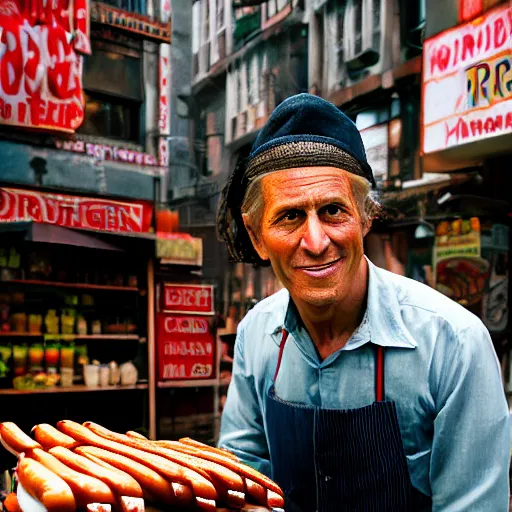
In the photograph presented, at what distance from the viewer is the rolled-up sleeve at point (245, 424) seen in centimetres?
209

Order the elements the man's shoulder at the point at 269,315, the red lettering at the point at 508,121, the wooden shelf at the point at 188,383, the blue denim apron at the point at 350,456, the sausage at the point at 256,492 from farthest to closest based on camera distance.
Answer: the wooden shelf at the point at 188,383, the red lettering at the point at 508,121, the man's shoulder at the point at 269,315, the blue denim apron at the point at 350,456, the sausage at the point at 256,492

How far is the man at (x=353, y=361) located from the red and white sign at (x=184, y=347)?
6.55ft

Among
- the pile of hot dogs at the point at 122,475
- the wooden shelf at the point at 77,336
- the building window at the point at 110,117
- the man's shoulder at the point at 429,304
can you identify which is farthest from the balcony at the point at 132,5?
the pile of hot dogs at the point at 122,475

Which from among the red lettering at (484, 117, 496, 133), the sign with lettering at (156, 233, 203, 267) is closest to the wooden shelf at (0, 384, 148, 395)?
the sign with lettering at (156, 233, 203, 267)

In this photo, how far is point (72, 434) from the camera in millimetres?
1587

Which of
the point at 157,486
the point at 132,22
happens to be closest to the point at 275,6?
the point at 132,22

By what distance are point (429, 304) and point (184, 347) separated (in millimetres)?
2339

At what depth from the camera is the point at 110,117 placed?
3801 millimetres

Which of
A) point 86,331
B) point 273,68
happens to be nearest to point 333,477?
point 86,331

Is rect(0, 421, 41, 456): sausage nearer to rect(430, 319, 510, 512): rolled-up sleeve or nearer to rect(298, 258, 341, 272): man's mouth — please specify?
rect(298, 258, 341, 272): man's mouth

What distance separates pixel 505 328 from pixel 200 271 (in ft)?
5.72

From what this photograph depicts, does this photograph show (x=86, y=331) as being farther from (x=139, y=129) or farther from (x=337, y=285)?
(x=337, y=285)

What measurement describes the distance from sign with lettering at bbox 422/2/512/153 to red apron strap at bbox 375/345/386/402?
146 centimetres

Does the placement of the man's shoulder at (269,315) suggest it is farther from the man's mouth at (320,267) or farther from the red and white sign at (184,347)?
the red and white sign at (184,347)
